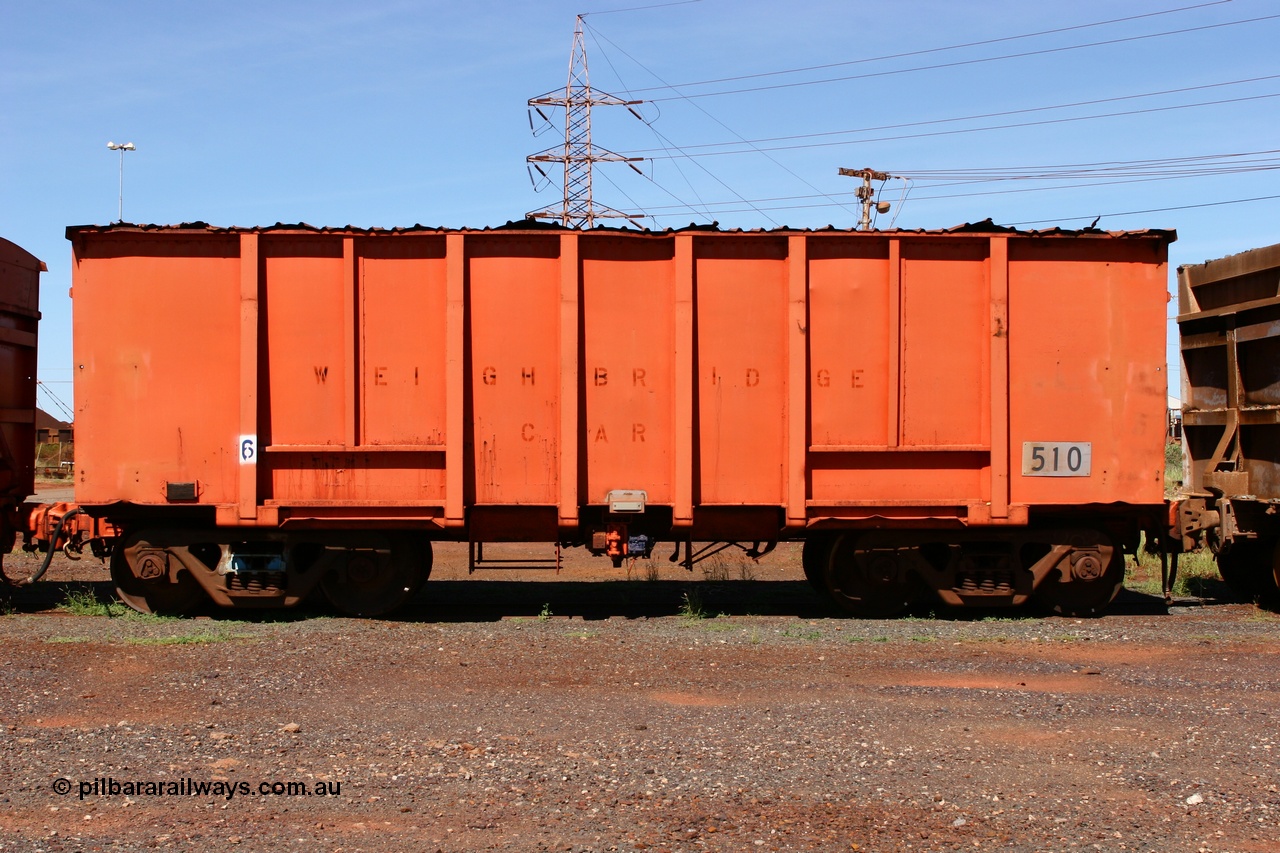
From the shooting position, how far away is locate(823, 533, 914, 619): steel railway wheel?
9.60m

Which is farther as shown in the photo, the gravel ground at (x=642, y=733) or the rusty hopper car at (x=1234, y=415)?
the rusty hopper car at (x=1234, y=415)

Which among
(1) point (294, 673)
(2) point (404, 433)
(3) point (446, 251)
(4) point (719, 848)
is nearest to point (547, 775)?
(4) point (719, 848)

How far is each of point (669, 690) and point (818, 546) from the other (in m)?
3.69

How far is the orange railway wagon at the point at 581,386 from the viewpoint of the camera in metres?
9.26

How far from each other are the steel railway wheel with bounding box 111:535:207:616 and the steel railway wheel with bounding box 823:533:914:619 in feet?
19.5

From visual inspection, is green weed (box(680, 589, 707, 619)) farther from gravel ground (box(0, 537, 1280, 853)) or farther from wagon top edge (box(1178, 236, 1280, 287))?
wagon top edge (box(1178, 236, 1280, 287))

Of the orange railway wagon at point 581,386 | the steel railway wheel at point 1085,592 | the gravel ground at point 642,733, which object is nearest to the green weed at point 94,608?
the orange railway wagon at point 581,386

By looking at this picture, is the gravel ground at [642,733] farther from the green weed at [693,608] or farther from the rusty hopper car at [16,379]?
the rusty hopper car at [16,379]

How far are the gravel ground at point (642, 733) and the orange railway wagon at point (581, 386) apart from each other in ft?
3.21

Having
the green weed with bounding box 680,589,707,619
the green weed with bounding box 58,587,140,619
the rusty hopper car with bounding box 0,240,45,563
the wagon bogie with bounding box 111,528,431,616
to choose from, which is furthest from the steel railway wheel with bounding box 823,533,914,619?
the rusty hopper car with bounding box 0,240,45,563

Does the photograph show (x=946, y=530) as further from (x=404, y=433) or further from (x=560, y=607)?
(x=404, y=433)

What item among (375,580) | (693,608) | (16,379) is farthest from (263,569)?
(693,608)

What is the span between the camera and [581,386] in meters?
9.31

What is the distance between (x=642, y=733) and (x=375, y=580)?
15.0 ft
